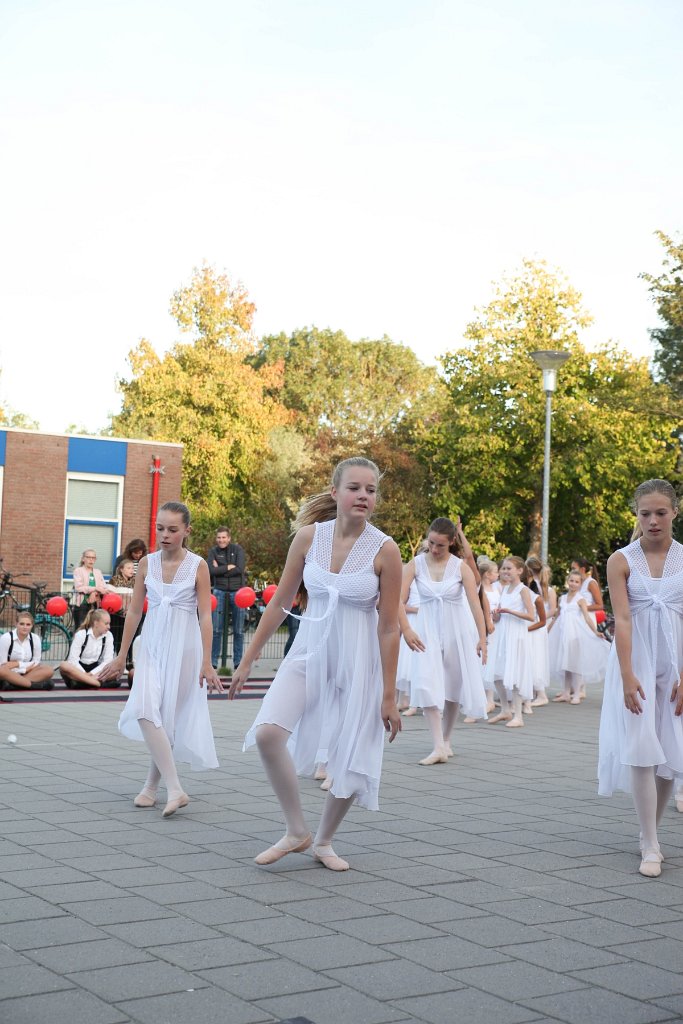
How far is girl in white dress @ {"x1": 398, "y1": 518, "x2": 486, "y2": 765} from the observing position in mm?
10734

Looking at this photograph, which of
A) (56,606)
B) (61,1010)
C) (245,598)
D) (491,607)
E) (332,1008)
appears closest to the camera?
(61,1010)

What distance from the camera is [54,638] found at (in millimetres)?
20844

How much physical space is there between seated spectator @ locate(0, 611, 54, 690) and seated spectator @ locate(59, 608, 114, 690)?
33 cm

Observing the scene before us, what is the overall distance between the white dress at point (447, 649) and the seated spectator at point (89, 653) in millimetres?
6709


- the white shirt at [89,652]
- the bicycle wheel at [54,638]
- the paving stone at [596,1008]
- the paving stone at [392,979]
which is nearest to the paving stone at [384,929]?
the paving stone at [392,979]

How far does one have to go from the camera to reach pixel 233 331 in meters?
61.0

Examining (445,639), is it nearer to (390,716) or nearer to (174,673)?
(174,673)

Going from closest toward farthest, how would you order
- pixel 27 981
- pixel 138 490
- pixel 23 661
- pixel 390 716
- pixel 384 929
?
pixel 27 981
pixel 384 929
pixel 390 716
pixel 23 661
pixel 138 490

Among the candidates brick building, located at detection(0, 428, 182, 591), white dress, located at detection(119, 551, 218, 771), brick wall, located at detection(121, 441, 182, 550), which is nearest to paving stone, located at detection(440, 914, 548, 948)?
white dress, located at detection(119, 551, 218, 771)

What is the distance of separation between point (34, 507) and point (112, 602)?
17416 mm

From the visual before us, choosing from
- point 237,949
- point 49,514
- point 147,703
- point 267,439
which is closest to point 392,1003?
point 237,949

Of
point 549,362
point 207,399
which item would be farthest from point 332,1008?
point 207,399

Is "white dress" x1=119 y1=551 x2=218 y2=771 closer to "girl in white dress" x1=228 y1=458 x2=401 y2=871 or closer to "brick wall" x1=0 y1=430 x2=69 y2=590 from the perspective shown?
"girl in white dress" x1=228 y1=458 x2=401 y2=871

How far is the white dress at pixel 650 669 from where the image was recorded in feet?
22.5
